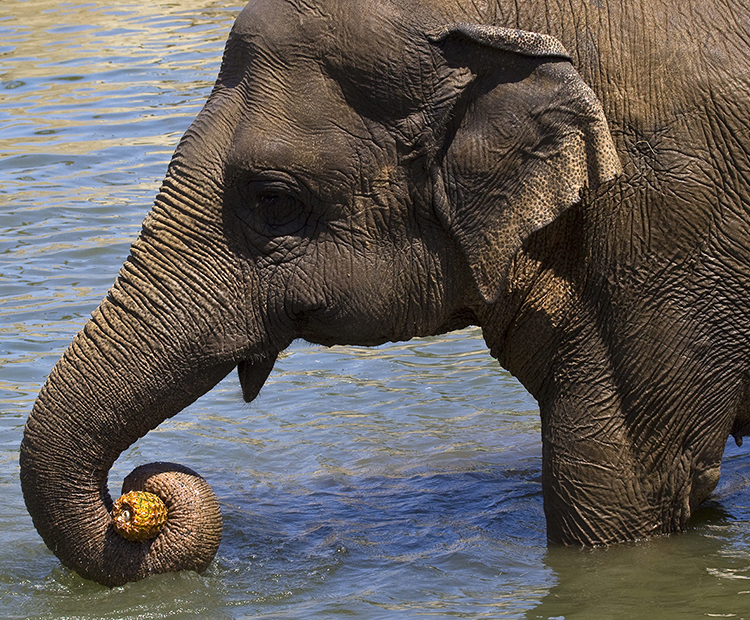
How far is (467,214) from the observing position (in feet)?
15.4

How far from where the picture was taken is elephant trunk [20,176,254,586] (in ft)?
A: 15.1

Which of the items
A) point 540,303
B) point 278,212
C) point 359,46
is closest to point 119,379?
point 278,212

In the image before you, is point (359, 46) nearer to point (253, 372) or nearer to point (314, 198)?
point (314, 198)

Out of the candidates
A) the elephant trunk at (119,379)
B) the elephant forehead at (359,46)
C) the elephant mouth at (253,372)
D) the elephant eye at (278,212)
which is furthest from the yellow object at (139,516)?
the elephant forehead at (359,46)

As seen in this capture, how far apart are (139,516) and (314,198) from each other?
126 centimetres

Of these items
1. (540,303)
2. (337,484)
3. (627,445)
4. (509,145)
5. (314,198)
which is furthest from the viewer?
(337,484)

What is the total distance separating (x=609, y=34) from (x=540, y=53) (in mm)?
315

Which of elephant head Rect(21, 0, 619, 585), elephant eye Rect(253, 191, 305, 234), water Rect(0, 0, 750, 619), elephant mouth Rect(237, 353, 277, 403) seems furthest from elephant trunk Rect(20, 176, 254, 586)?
water Rect(0, 0, 750, 619)

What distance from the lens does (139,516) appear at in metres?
4.79

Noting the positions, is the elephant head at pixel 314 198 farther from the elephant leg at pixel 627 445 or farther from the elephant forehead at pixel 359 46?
the elephant leg at pixel 627 445

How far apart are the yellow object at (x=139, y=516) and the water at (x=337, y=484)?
0.25 metres

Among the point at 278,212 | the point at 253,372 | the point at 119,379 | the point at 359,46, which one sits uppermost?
the point at 359,46

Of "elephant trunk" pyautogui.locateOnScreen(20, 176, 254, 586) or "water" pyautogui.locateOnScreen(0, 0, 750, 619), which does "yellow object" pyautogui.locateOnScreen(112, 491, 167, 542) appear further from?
"water" pyautogui.locateOnScreen(0, 0, 750, 619)

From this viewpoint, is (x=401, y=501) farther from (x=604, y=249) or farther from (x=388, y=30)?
(x=388, y=30)
